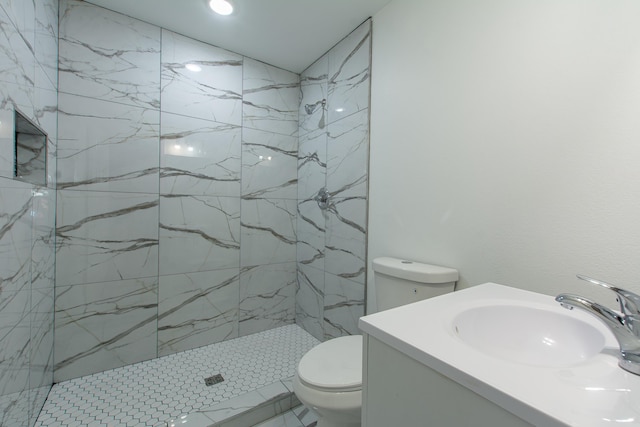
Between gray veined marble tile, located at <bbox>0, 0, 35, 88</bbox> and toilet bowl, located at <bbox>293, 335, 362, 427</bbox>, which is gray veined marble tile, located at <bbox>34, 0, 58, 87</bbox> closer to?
gray veined marble tile, located at <bbox>0, 0, 35, 88</bbox>

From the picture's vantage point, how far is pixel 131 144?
173cm

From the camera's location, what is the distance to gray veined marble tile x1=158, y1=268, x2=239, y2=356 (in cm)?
187

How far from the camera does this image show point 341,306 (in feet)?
6.15

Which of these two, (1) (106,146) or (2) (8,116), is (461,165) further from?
(1) (106,146)

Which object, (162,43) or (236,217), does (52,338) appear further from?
(162,43)

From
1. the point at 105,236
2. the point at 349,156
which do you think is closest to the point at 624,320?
the point at 349,156

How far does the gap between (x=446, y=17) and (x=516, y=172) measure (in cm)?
82

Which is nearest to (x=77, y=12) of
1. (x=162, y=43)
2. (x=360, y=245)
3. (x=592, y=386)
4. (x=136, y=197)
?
(x=162, y=43)

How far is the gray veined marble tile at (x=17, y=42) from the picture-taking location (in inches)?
37.4

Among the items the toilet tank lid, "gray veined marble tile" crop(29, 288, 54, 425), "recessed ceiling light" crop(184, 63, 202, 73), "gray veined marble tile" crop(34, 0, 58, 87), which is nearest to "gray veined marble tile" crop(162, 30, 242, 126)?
"recessed ceiling light" crop(184, 63, 202, 73)

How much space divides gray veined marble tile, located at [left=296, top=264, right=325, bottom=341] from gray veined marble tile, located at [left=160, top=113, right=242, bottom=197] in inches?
34.6

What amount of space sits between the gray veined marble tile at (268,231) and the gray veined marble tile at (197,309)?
0.22 metres

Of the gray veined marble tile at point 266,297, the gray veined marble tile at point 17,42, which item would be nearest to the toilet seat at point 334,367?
the gray veined marble tile at point 266,297

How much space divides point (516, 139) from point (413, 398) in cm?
98
